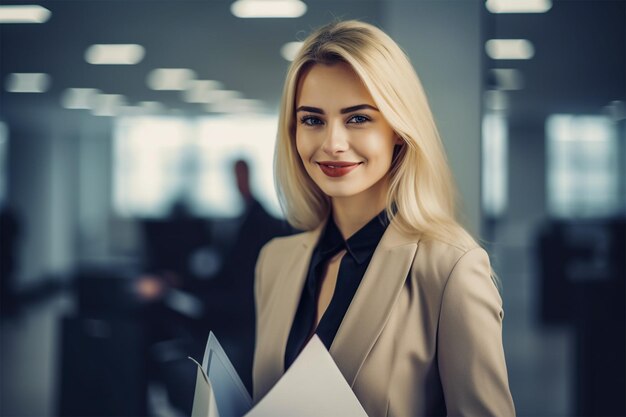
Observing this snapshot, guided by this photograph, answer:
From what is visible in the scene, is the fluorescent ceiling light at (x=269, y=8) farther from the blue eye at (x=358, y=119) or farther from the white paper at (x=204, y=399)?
the white paper at (x=204, y=399)

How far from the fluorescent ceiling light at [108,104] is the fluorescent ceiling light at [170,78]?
243 millimetres

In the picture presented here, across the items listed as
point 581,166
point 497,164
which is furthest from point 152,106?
point 581,166

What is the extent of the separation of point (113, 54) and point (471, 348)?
2948 mm

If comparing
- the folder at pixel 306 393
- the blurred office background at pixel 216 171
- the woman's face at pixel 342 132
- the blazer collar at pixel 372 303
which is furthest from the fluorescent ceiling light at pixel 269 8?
the folder at pixel 306 393

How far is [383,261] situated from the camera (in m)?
1.17

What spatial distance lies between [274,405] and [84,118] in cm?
321

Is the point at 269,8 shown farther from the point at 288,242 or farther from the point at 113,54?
the point at 288,242

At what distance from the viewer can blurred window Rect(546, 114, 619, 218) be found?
3.00 metres

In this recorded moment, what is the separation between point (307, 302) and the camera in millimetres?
1335

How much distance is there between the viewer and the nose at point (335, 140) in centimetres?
114

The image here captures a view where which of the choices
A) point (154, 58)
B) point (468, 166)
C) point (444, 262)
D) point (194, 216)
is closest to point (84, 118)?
point (154, 58)

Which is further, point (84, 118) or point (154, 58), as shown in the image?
point (84, 118)

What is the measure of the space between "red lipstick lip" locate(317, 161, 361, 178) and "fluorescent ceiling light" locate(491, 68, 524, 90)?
2.04m

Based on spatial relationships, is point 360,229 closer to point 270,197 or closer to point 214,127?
point 270,197
